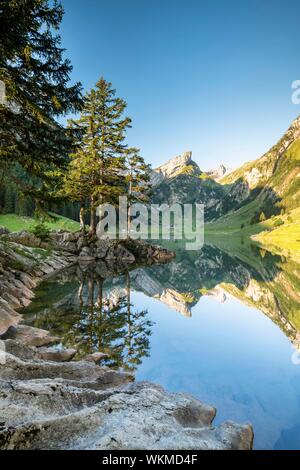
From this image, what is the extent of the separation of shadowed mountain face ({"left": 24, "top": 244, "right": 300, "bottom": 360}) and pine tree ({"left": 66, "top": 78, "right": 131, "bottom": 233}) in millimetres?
9922

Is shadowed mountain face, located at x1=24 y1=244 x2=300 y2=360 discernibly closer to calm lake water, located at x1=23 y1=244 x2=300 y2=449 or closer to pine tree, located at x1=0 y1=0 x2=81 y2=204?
calm lake water, located at x1=23 y1=244 x2=300 y2=449

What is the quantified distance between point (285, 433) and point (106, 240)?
3354 centimetres

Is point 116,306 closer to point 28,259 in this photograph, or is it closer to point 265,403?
point 265,403

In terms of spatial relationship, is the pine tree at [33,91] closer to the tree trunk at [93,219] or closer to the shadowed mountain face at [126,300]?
the shadowed mountain face at [126,300]

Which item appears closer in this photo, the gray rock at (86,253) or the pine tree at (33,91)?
the pine tree at (33,91)

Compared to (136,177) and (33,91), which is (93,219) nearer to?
(136,177)

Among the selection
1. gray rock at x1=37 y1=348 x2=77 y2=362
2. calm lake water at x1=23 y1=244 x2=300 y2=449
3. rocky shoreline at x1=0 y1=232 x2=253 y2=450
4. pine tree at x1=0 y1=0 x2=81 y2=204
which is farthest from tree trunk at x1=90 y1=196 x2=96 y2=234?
rocky shoreline at x1=0 y1=232 x2=253 y2=450

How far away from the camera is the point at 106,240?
38281 millimetres

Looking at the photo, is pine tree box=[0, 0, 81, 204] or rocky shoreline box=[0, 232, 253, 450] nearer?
rocky shoreline box=[0, 232, 253, 450]

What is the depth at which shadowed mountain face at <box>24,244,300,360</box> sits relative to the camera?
11.5 meters

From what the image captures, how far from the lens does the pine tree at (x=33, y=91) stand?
12.6 m

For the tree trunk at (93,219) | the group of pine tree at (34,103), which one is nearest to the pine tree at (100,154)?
the tree trunk at (93,219)

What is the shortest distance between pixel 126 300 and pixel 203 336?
7.02 meters

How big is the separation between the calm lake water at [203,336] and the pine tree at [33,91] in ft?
24.9
